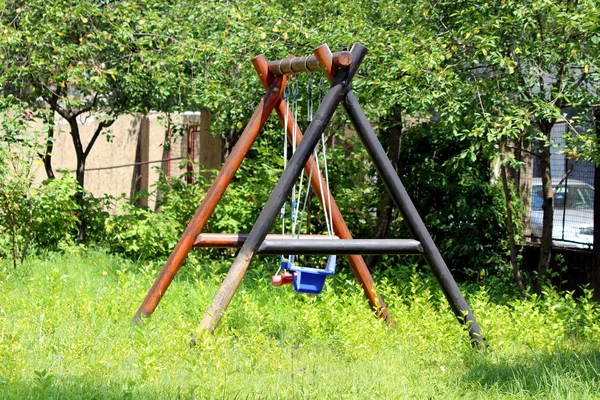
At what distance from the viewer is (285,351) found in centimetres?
627

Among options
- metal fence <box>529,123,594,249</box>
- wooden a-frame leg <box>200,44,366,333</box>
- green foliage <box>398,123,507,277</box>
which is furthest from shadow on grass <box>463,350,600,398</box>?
green foliage <box>398,123,507,277</box>

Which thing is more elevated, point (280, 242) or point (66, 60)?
point (66, 60)

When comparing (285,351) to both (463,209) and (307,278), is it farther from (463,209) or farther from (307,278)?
(463,209)

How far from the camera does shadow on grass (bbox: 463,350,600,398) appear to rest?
201 inches

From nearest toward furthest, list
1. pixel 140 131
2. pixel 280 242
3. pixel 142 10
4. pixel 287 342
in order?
pixel 280 242 < pixel 287 342 < pixel 142 10 < pixel 140 131

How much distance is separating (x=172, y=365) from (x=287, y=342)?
3.82 ft

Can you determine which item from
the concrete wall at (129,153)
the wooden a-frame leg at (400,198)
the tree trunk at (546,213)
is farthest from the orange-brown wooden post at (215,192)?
the concrete wall at (129,153)

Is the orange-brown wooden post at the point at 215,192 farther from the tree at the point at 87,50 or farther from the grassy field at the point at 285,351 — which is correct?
the tree at the point at 87,50

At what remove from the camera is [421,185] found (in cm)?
1073

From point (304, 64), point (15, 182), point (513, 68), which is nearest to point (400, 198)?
point (304, 64)

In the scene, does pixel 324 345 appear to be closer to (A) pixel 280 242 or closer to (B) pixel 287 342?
(B) pixel 287 342

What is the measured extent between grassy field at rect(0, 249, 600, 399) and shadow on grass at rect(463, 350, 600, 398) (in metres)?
0.01

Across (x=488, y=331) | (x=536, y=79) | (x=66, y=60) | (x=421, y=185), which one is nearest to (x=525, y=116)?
(x=536, y=79)

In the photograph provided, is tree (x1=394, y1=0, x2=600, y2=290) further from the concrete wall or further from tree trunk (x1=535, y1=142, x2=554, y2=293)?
the concrete wall
